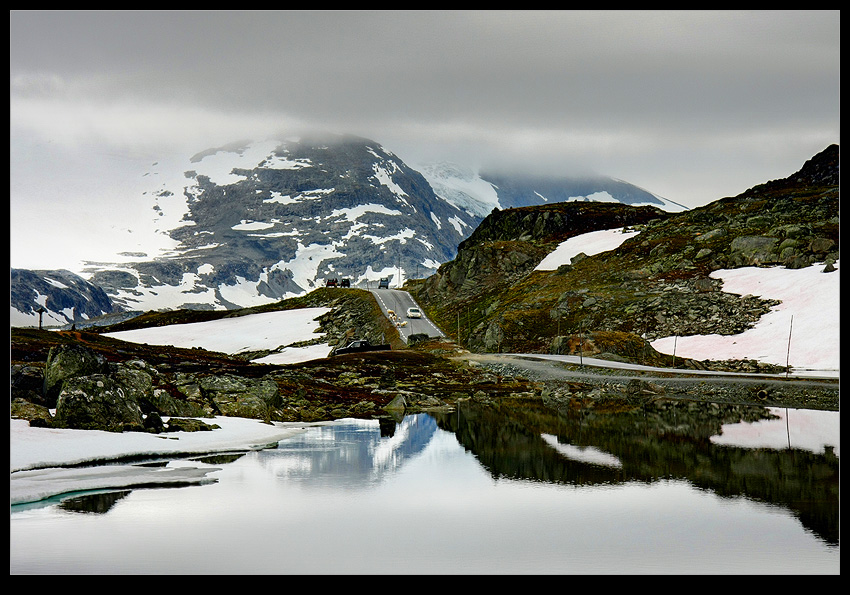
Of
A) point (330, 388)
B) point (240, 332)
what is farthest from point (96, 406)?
point (240, 332)

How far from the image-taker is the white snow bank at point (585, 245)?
5916 inches

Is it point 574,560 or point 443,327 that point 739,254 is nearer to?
point 443,327

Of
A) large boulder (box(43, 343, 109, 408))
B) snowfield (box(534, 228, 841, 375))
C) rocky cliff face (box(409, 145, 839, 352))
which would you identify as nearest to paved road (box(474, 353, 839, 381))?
snowfield (box(534, 228, 841, 375))

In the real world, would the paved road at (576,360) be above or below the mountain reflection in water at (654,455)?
above

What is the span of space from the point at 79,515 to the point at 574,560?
46.3 ft

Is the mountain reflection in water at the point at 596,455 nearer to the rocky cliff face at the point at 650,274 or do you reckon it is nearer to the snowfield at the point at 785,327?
the snowfield at the point at 785,327

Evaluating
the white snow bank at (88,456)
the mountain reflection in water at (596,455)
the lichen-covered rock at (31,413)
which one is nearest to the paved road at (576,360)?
the mountain reflection in water at (596,455)

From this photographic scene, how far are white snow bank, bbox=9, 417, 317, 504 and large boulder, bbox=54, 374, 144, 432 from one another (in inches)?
34.0

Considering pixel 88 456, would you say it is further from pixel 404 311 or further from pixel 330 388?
pixel 404 311

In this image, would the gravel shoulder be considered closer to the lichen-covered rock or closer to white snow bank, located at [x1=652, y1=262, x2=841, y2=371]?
white snow bank, located at [x1=652, y1=262, x2=841, y2=371]

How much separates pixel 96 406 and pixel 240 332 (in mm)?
135895

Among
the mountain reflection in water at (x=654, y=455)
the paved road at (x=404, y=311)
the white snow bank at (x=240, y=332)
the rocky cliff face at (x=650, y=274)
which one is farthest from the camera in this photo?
the white snow bank at (x=240, y=332)

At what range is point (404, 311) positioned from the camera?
534 ft

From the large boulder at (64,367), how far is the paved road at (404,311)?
9256cm
